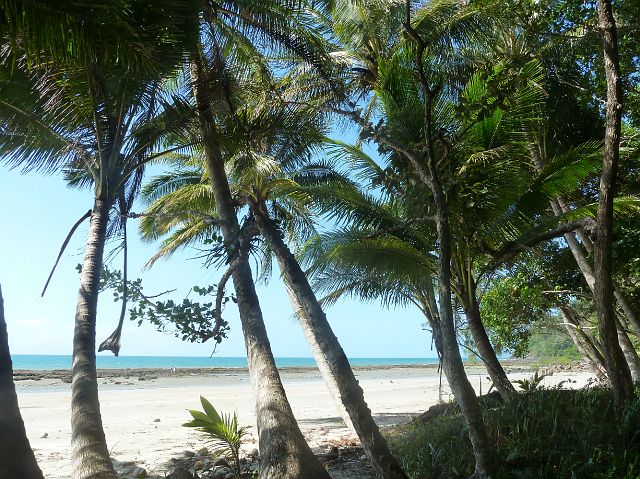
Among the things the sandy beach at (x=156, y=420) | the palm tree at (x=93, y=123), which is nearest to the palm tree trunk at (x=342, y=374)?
the palm tree at (x=93, y=123)

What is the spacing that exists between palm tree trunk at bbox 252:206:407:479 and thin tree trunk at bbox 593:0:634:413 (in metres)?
2.44

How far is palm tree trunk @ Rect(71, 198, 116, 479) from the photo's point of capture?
482 cm

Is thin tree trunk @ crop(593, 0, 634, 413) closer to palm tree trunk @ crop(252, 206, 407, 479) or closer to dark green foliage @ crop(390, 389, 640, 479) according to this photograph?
dark green foliage @ crop(390, 389, 640, 479)

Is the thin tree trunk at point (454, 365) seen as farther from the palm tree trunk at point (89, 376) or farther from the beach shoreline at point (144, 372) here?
the beach shoreline at point (144, 372)

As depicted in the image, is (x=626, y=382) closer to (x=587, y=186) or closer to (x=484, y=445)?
(x=484, y=445)

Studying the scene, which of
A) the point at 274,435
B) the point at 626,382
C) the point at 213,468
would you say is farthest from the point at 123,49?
the point at 626,382

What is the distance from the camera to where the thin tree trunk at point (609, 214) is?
17.9ft

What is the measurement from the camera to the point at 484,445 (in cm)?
476

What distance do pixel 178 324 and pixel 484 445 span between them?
9.79 feet

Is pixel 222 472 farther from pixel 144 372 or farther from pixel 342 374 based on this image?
pixel 144 372

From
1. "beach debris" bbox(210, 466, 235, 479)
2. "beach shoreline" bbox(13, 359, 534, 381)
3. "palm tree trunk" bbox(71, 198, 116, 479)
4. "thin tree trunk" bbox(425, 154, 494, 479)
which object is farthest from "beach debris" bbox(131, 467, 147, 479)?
"beach shoreline" bbox(13, 359, 534, 381)

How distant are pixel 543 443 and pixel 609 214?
2.38 metres

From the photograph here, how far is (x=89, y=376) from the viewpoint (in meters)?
5.24

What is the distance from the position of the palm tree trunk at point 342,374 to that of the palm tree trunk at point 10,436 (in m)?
2.83
